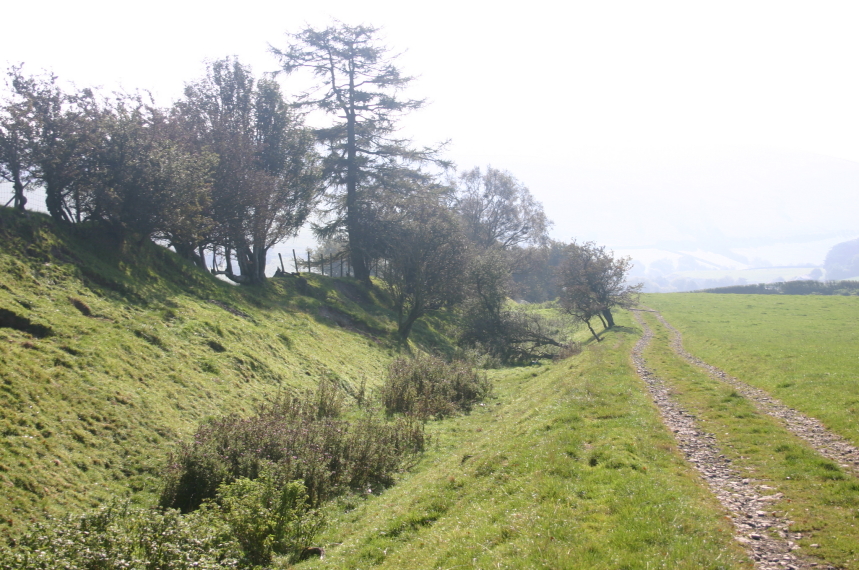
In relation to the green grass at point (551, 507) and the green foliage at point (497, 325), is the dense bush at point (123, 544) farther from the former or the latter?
the green foliage at point (497, 325)

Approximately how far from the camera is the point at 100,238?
1977 cm

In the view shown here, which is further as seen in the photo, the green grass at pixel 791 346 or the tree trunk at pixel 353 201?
the tree trunk at pixel 353 201

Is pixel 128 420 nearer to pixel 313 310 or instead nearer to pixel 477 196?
pixel 313 310

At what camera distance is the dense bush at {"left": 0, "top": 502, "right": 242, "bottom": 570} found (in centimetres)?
581

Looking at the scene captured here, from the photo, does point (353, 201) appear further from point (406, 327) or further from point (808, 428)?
point (808, 428)

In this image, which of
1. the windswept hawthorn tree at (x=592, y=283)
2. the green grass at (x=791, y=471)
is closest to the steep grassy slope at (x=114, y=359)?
the green grass at (x=791, y=471)

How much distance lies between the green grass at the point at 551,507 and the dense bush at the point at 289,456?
2.50 feet

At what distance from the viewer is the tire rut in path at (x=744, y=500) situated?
5.98 m

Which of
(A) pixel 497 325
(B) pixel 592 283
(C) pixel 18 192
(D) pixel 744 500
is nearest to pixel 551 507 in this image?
(D) pixel 744 500

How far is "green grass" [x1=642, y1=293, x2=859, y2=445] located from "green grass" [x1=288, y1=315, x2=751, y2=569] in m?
4.87

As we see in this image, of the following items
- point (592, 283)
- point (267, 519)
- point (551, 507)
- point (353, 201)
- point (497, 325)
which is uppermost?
point (353, 201)

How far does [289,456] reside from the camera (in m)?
10.5

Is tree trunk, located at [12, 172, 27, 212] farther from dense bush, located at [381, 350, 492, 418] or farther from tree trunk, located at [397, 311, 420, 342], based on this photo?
tree trunk, located at [397, 311, 420, 342]

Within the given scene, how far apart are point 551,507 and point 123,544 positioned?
642 cm
